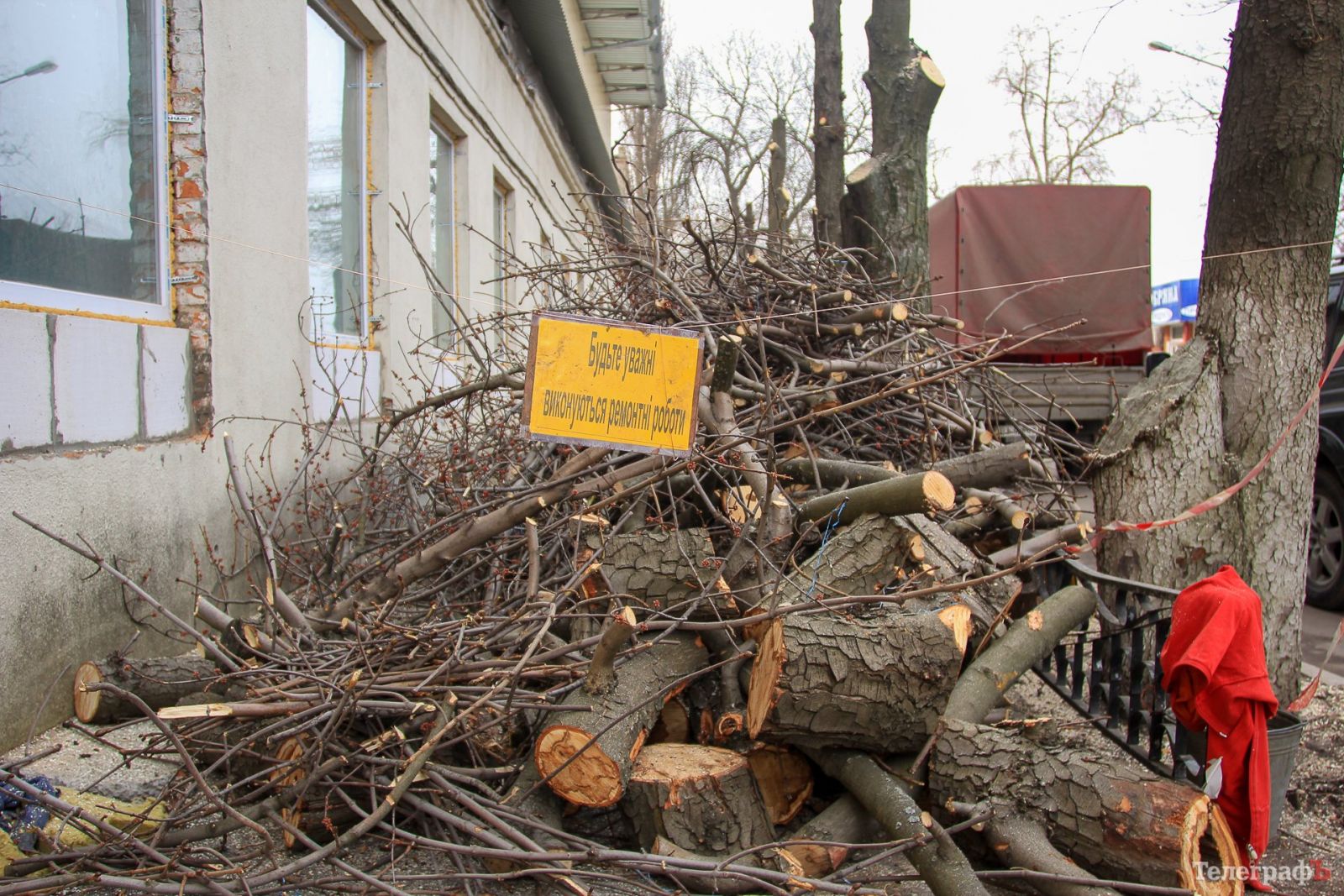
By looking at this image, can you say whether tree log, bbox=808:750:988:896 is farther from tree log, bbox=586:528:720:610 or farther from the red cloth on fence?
the red cloth on fence

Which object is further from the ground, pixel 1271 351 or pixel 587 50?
pixel 587 50

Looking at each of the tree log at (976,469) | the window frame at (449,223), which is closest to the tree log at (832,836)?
the tree log at (976,469)

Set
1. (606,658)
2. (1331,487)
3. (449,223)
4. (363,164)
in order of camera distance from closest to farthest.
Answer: (606,658), (363,164), (1331,487), (449,223)

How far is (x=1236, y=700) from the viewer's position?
2.83 meters

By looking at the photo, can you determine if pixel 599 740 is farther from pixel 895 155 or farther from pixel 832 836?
pixel 895 155

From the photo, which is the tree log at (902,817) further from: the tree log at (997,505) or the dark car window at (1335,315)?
the dark car window at (1335,315)

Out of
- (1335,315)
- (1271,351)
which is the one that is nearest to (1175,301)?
(1335,315)

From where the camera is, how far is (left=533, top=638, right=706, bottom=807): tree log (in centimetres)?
272

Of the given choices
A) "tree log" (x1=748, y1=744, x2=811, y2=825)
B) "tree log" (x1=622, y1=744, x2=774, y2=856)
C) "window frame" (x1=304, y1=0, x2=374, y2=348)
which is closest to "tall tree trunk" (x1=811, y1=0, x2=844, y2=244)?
"window frame" (x1=304, y1=0, x2=374, y2=348)

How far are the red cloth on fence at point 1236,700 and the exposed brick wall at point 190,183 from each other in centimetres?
388

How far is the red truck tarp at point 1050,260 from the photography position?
33.0ft

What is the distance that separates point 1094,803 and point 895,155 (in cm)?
617

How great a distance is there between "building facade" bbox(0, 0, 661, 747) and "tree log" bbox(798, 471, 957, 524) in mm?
1961

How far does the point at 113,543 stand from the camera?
3.50 m
